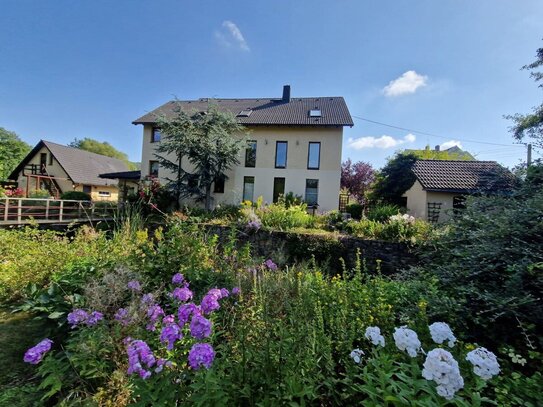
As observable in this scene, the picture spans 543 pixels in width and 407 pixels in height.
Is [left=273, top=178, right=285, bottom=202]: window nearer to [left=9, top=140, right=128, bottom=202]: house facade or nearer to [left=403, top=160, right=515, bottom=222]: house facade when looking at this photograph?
[left=403, top=160, right=515, bottom=222]: house facade

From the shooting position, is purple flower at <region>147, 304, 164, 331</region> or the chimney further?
the chimney

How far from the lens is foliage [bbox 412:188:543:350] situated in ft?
5.75

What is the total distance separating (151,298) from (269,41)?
863cm

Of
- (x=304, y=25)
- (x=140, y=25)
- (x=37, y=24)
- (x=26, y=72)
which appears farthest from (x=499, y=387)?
(x=26, y=72)

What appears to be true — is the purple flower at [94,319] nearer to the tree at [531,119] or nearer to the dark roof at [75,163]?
the tree at [531,119]

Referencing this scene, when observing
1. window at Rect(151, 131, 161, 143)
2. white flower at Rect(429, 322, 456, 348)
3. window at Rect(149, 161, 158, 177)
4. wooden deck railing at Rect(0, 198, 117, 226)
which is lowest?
wooden deck railing at Rect(0, 198, 117, 226)

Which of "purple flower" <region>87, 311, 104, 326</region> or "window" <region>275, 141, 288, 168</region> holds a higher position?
"window" <region>275, 141, 288, 168</region>

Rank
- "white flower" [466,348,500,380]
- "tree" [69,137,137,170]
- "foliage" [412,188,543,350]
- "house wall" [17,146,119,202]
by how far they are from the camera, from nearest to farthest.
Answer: "white flower" [466,348,500,380] → "foliage" [412,188,543,350] → "house wall" [17,146,119,202] → "tree" [69,137,137,170]

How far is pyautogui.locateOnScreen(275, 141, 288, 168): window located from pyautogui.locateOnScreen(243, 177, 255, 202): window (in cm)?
170

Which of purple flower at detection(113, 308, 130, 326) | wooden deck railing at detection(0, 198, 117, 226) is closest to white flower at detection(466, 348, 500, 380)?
purple flower at detection(113, 308, 130, 326)

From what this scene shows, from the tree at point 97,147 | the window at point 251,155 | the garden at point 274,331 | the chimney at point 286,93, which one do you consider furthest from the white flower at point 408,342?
the tree at point 97,147

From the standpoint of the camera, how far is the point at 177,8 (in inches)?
245

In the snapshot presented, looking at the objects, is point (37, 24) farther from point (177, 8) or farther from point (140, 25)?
point (177, 8)

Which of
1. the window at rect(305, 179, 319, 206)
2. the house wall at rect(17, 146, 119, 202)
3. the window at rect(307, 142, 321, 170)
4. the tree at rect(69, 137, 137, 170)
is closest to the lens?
the window at rect(305, 179, 319, 206)
